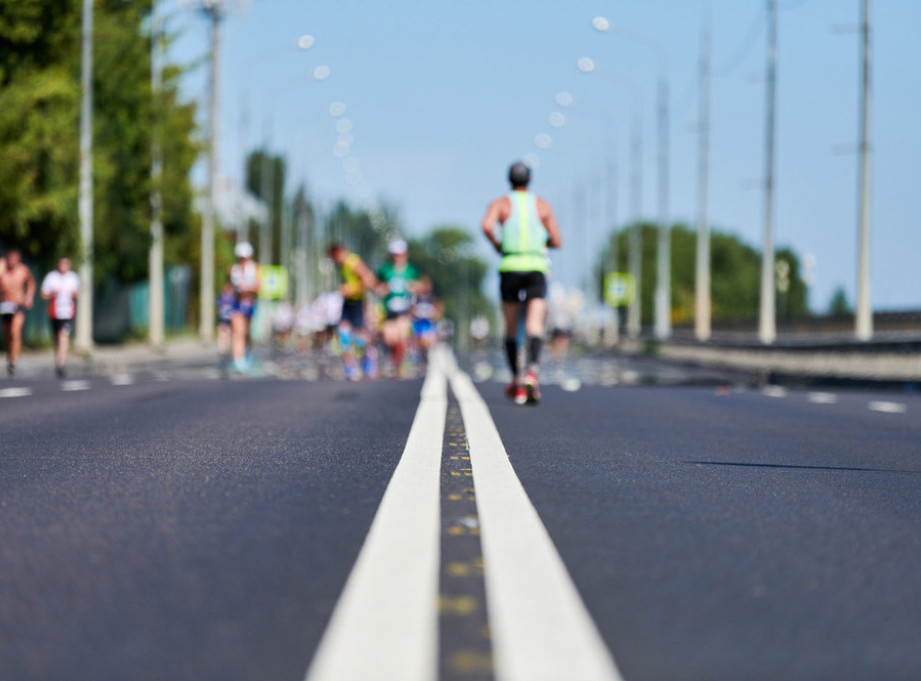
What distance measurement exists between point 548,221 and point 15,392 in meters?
5.80

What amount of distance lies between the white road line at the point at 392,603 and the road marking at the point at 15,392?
9375 mm

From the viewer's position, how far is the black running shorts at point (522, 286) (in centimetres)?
1441

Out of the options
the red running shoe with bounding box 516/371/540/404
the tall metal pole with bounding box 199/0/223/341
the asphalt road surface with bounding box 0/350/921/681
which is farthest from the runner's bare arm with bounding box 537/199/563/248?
the tall metal pole with bounding box 199/0/223/341

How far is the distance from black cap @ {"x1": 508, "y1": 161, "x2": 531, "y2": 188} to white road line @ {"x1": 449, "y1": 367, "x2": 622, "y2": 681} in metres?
7.45

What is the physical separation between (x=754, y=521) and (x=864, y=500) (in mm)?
965

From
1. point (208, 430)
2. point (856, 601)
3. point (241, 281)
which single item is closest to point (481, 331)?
point (241, 281)

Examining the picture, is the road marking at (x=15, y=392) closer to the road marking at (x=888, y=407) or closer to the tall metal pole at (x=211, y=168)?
the road marking at (x=888, y=407)

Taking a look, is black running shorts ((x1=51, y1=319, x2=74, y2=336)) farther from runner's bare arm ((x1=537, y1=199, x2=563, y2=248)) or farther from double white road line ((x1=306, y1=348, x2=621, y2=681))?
double white road line ((x1=306, y1=348, x2=621, y2=681))

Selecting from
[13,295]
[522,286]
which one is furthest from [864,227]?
[522,286]

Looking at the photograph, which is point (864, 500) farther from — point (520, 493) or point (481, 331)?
point (481, 331)

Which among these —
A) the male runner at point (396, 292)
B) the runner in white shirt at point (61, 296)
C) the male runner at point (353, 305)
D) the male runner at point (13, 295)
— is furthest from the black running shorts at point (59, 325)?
the male runner at point (396, 292)

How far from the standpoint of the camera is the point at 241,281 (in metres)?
25.1

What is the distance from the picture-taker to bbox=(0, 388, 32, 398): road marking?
51.1ft

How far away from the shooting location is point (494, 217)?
14422mm
